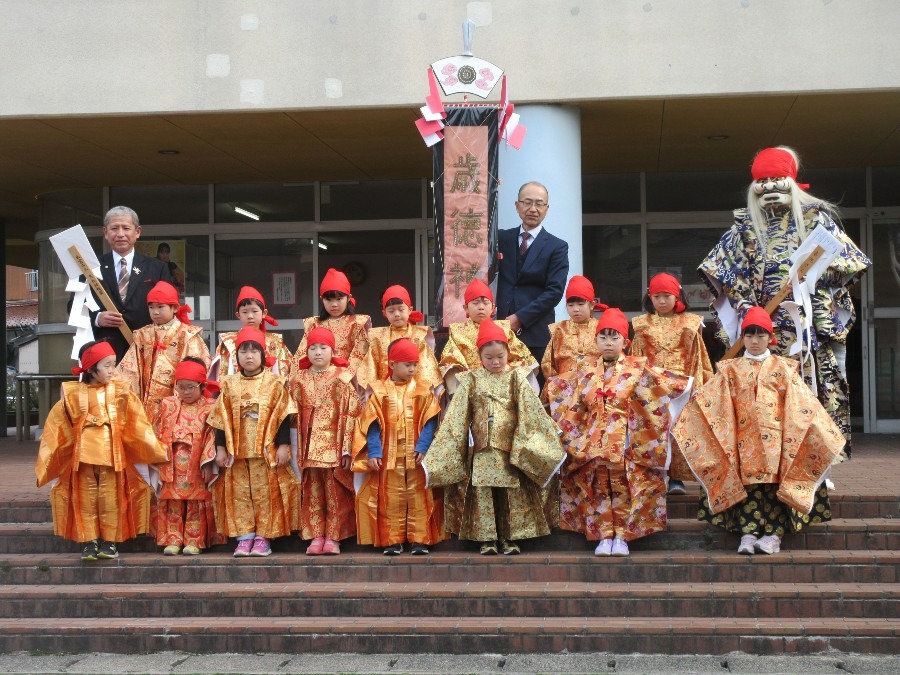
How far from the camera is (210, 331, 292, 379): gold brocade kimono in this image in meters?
7.37

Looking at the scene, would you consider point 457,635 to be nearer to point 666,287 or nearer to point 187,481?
point 187,481

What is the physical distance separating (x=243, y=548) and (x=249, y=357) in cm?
119

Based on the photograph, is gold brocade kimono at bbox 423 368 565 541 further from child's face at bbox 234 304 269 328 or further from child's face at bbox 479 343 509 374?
child's face at bbox 234 304 269 328

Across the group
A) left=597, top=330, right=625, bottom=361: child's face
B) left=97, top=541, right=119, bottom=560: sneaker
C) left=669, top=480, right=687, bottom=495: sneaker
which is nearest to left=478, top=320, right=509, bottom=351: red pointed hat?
left=597, top=330, right=625, bottom=361: child's face

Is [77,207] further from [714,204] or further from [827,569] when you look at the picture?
[827,569]

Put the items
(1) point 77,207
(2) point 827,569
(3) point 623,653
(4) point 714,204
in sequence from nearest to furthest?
(3) point 623,653 < (2) point 827,569 < (4) point 714,204 < (1) point 77,207

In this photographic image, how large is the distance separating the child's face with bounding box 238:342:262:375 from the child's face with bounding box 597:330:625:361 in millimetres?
2153

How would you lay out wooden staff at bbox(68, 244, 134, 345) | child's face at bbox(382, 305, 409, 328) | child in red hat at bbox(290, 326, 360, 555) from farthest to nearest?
1. wooden staff at bbox(68, 244, 134, 345)
2. child's face at bbox(382, 305, 409, 328)
3. child in red hat at bbox(290, 326, 360, 555)

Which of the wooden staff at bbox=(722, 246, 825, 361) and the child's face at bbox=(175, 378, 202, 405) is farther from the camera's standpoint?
the child's face at bbox=(175, 378, 202, 405)

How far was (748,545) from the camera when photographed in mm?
6340

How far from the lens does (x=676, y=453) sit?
6840mm

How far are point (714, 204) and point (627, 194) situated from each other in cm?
98

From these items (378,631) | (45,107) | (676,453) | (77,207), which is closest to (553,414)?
(676,453)

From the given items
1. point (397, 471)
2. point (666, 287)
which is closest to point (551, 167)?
point (666, 287)
